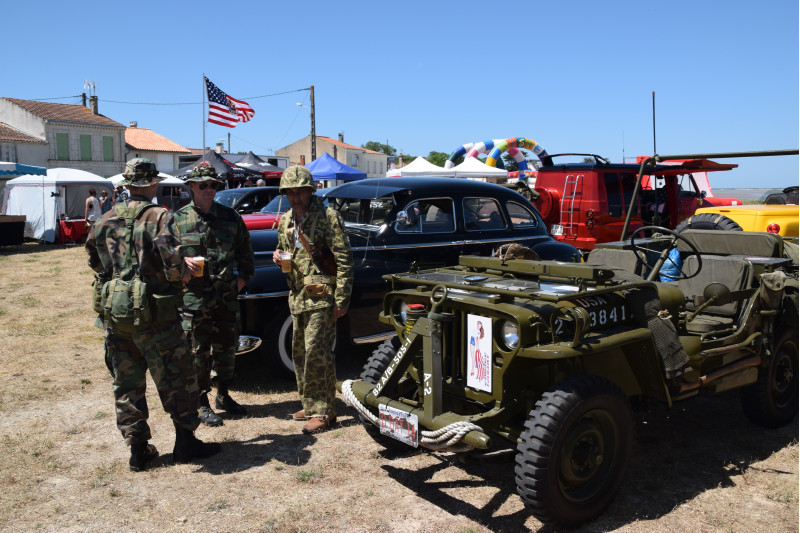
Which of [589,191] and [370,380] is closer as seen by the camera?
[370,380]

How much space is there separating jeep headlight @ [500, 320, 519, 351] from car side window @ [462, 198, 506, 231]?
3330mm

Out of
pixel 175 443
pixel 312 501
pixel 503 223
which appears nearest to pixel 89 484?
pixel 175 443

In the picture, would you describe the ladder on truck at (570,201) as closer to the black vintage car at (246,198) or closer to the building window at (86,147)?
the black vintage car at (246,198)

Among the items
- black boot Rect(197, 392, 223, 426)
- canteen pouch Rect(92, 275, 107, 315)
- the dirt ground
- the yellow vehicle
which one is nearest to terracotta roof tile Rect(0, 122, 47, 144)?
the dirt ground

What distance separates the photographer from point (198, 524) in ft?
11.5

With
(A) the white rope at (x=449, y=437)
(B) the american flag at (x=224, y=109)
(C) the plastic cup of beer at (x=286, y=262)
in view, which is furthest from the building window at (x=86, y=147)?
(A) the white rope at (x=449, y=437)

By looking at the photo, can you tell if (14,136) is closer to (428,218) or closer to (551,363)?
(428,218)

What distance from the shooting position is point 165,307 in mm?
3975

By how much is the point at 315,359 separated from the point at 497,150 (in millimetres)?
23925

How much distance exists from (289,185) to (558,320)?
7.32 ft

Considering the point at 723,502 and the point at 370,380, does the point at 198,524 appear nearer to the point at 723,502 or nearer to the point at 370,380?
the point at 370,380

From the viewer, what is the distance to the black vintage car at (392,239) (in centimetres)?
568

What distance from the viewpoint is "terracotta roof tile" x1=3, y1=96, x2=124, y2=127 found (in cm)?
3875

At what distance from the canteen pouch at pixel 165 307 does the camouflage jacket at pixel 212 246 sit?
0.69m
